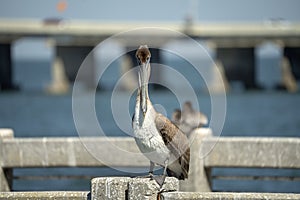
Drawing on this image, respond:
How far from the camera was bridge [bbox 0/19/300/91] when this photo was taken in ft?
326

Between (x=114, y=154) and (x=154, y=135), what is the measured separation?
361 centimetres

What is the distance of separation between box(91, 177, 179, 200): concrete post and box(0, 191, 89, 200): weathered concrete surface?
0.84ft

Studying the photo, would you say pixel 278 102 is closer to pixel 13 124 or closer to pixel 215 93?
pixel 215 93

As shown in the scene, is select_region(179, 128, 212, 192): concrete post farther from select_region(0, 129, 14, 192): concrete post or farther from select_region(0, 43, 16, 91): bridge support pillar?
select_region(0, 43, 16, 91): bridge support pillar

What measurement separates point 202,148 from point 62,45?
91998 mm

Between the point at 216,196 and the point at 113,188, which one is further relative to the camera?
the point at 113,188

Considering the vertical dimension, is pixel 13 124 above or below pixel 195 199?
above

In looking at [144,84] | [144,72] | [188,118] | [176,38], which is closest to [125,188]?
[144,84]

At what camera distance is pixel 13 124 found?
56.5 metres

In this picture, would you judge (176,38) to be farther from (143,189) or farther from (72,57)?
(143,189)

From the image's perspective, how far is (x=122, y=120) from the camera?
34.8 metres

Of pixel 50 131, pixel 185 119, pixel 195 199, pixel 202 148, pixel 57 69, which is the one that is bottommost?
pixel 195 199

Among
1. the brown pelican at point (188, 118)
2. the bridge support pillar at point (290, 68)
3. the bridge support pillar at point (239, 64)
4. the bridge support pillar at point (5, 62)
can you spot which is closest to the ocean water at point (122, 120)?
the bridge support pillar at point (239, 64)

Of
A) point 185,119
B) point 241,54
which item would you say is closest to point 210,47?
point 241,54
